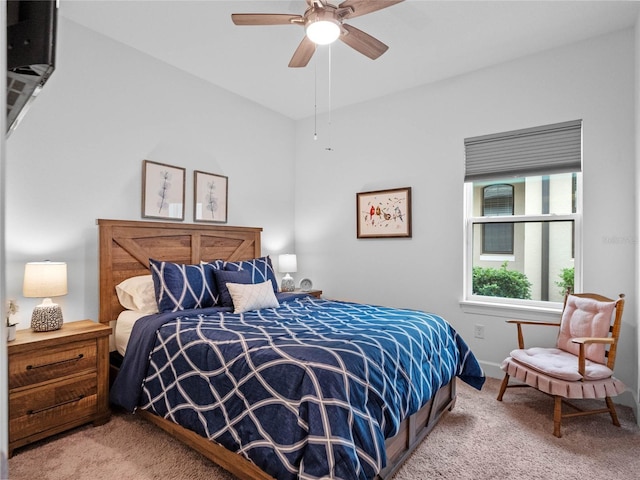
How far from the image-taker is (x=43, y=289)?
7.66 feet

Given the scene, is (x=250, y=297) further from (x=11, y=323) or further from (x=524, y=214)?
(x=524, y=214)

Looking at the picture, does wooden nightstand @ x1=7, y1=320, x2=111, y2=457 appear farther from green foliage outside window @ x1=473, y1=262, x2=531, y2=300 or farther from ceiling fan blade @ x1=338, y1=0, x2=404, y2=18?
green foliage outside window @ x1=473, y1=262, x2=531, y2=300

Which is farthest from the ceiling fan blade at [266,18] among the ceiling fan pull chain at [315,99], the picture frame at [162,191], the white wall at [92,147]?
the picture frame at [162,191]

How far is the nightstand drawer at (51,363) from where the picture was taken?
2.06 meters

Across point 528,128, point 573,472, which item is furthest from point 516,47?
point 573,472

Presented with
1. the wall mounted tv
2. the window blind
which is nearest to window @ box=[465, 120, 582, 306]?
the window blind

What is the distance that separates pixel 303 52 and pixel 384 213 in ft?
6.53

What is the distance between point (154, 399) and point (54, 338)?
70cm

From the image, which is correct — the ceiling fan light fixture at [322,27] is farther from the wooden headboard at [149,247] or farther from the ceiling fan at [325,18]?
the wooden headboard at [149,247]

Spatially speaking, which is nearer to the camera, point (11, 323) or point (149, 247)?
point (11, 323)

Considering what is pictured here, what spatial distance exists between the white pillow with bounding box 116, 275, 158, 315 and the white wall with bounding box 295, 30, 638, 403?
217 centimetres

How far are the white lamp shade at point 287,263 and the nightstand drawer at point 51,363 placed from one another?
2.20 metres

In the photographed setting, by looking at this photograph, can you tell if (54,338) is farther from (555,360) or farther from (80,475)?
(555,360)

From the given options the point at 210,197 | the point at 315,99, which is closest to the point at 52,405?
the point at 210,197
